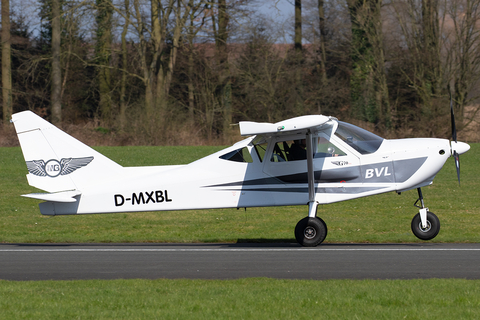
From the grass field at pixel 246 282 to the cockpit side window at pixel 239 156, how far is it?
2.21 meters

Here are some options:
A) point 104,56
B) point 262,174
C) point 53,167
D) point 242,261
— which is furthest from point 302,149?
point 104,56

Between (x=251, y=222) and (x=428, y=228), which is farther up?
(x=428, y=228)

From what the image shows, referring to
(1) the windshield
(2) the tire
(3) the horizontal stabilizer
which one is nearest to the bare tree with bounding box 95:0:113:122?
(3) the horizontal stabilizer

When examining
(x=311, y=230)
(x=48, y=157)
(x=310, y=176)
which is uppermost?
(x=48, y=157)

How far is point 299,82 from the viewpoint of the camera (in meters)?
43.9

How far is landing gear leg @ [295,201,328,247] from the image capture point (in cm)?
1070

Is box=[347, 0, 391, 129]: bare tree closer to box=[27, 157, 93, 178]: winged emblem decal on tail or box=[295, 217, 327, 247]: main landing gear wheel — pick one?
box=[295, 217, 327, 247]: main landing gear wheel

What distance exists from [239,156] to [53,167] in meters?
3.48

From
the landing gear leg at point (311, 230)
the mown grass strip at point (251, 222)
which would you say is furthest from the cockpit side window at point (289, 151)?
the mown grass strip at point (251, 222)

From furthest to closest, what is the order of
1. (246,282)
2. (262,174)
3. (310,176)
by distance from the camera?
(262,174) < (310,176) < (246,282)

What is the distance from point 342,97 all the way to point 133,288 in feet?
126

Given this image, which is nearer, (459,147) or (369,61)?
(459,147)

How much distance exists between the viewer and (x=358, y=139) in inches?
431

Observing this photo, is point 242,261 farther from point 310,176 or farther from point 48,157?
point 48,157
